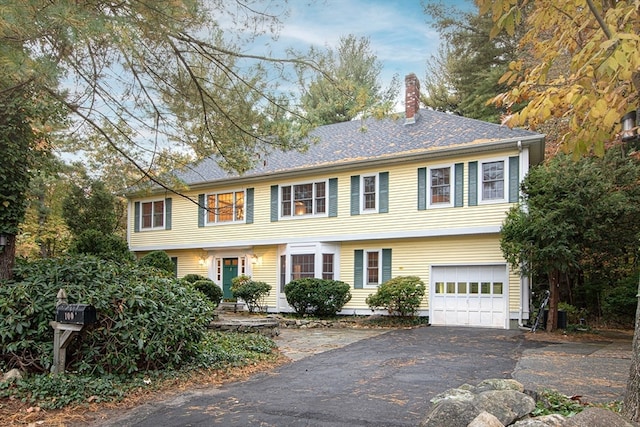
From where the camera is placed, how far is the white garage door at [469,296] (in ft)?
49.0

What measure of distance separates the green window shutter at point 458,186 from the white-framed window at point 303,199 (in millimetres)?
4707

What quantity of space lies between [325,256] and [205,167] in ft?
25.7

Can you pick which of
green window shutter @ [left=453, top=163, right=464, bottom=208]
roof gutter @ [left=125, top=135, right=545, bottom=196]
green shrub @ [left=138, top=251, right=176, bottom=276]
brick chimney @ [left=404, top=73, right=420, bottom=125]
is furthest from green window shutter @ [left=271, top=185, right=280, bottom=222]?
green window shutter @ [left=453, top=163, right=464, bottom=208]

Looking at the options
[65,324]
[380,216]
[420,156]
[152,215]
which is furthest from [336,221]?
[65,324]

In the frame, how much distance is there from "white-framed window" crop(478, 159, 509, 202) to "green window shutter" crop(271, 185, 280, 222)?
756cm

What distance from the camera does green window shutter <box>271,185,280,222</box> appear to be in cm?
1898

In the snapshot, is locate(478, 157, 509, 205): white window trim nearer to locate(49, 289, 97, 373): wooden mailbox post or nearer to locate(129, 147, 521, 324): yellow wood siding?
locate(129, 147, 521, 324): yellow wood siding

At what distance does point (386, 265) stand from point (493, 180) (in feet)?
14.5

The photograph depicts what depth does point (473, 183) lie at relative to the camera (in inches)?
602

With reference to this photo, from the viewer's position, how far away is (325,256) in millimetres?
17906

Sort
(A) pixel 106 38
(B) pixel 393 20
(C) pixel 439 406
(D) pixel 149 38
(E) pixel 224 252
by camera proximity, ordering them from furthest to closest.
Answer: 1. (E) pixel 224 252
2. (B) pixel 393 20
3. (D) pixel 149 38
4. (A) pixel 106 38
5. (C) pixel 439 406

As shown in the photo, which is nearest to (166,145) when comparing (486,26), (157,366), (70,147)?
(70,147)

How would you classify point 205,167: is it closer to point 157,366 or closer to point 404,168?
point 404,168

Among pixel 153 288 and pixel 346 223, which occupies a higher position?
pixel 346 223
